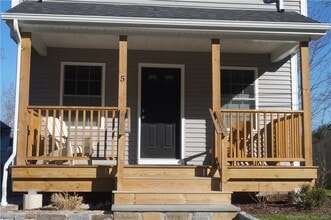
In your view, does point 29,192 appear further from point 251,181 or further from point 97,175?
point 251,181

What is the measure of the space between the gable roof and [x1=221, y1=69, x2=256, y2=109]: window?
1.32 m

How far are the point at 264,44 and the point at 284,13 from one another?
1.00 m

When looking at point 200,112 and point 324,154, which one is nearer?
point 200,112

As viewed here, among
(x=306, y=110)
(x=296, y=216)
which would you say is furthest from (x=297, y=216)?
(x=306, y=110)

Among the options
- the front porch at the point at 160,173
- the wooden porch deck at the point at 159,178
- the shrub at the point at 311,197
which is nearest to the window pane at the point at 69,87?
the front porch at the point at 160,173

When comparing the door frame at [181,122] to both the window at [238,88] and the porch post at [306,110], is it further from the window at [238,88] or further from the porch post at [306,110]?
the porch post at [306,110]

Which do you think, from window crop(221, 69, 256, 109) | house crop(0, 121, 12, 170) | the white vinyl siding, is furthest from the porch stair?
house crop(0, 121, 12, 170)

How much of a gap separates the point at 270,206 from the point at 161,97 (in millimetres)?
3322

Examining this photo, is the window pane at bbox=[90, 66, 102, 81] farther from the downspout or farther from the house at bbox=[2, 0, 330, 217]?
the downspout

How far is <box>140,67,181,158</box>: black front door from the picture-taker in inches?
356

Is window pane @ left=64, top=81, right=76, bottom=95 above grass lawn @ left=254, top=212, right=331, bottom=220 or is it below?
above

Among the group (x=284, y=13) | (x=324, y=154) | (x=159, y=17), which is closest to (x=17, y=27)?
(x=159, y=17)

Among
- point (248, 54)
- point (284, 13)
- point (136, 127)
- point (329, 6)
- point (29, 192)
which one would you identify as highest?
point (329, 6)

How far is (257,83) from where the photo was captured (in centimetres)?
935
